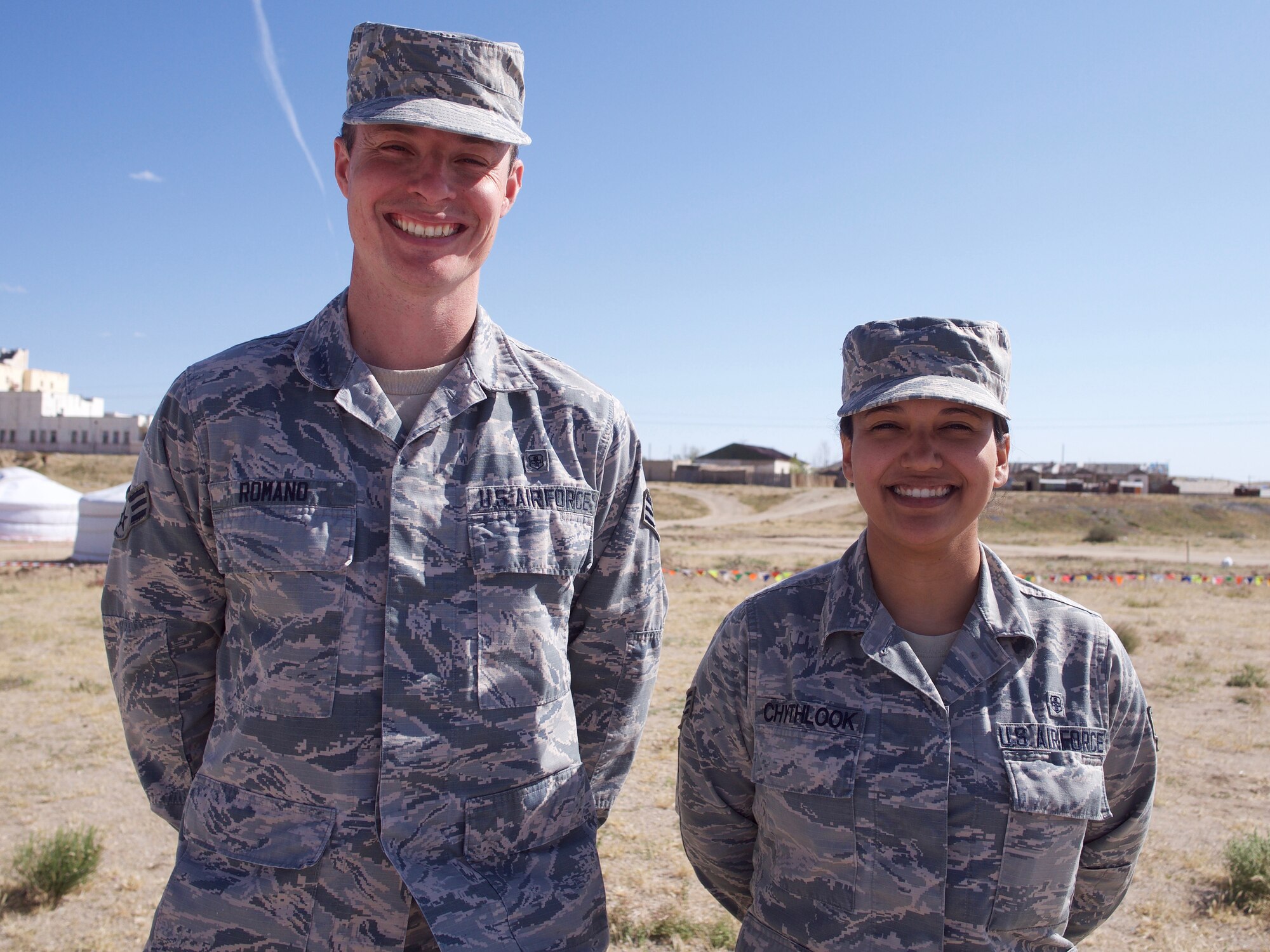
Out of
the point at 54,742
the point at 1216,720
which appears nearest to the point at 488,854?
the point at 54,742

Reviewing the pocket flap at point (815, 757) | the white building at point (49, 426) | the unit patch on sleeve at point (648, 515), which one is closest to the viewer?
the pocket flap at point (815, 757)

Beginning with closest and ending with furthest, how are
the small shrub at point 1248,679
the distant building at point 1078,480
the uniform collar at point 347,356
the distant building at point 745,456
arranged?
the uniform collar at point 347,356 → the small shrub at point 1248,679 → the distant building at point 1078,480 → the distant building at point 745,456

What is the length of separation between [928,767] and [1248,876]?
3753 millimetres

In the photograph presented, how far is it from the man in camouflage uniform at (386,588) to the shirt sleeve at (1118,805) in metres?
1.20

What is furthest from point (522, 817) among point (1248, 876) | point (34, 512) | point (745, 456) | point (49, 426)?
point (745, 456)

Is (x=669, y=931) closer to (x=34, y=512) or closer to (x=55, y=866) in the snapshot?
(x=55, y=866)

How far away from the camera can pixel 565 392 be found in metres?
2.29

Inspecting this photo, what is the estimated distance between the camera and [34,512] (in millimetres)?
22203

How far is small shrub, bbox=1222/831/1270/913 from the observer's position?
441 centimetres

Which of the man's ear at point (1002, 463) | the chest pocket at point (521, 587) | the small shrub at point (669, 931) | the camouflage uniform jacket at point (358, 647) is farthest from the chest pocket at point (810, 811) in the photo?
the small shrub at point (669, 931)

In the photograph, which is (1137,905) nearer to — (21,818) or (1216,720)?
(1216,720)

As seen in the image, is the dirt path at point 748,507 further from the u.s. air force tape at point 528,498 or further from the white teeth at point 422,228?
the white teeth at point 422,228

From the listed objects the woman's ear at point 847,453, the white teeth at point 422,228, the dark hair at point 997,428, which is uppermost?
the white teeth at point 422,228

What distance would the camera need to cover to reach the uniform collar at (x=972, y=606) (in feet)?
6.79
